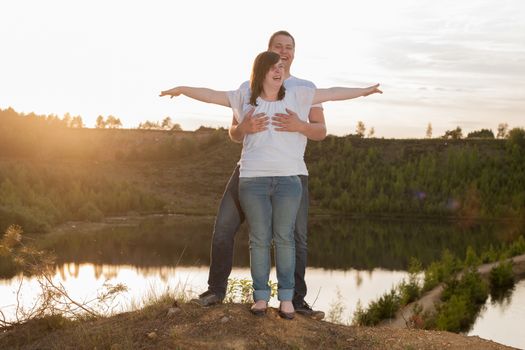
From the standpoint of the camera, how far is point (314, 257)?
56.0ft

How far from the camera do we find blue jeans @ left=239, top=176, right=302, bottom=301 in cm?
491

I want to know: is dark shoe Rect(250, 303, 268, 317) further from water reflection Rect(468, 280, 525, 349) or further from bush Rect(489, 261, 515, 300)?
bush Rect(489, 261, 515, 300)

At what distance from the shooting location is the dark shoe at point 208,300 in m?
5.46

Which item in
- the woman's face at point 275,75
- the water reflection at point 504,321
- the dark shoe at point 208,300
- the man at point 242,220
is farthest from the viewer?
the water reflection at point 504,321

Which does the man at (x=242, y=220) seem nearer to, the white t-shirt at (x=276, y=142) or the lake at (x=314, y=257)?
the white t-shirt at (x=276, y=142)

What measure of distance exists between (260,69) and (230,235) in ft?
4.27

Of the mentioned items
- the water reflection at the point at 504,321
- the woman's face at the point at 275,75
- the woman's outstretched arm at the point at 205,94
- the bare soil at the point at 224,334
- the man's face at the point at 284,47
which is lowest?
the water reflection at the point at 504,321

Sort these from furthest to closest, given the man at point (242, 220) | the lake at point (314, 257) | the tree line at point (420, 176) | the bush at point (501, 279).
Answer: the tree line at point (420, 176)
the bush at point (501, 279)
the lake at point (314, 257)
the man at point (242, 220)

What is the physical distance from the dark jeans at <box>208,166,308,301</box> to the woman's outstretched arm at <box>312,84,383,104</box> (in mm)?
605

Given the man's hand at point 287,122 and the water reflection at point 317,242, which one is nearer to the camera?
the man's hand at point 287,122

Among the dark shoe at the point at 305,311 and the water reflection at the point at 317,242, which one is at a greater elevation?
the dark shoe at the point at 305,311

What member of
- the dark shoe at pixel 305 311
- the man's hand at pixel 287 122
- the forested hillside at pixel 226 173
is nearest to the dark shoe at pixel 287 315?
the dark shoe at pixel 305 311

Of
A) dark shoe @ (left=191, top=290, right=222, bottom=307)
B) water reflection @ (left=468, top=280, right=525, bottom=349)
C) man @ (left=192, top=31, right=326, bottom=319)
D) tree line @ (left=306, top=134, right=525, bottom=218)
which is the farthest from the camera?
tree line @ (left=306, top=134, right=525, bottom=218)

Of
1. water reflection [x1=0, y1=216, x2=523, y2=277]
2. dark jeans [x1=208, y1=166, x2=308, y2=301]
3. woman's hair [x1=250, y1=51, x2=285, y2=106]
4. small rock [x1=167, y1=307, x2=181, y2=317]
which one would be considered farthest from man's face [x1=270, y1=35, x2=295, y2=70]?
water reflection [x1=0, y1=216, x2=523, y2=277]
